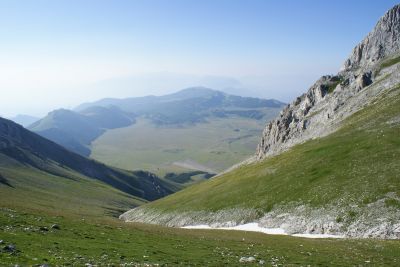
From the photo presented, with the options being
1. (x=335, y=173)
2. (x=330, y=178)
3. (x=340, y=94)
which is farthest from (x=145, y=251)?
(x=340, y=94)

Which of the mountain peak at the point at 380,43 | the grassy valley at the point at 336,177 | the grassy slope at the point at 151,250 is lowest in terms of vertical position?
the grassy slope at the point at 151,250

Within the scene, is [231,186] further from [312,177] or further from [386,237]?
[386,237]

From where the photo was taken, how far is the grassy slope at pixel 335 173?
59.4m

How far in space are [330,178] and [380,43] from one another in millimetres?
97274

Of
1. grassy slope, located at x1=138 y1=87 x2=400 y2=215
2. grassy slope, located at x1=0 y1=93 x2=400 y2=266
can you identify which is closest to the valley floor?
grassy slope, located at x1=0 y1=93 x2=400 y2=266

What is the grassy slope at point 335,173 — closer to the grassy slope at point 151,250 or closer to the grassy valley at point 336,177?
the grassy valley at point 336,177

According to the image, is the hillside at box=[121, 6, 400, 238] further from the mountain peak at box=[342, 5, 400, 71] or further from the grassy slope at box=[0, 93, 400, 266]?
the mountain peak at box=[342, 5, 400, 71]

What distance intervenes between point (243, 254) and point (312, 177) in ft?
131

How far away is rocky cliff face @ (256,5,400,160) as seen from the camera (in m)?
107

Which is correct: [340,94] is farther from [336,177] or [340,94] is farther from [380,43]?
[336,177]

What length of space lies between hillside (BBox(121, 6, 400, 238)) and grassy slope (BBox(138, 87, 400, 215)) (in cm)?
16

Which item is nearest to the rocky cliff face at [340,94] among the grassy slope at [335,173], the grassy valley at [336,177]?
the grassy slope at [335,173]

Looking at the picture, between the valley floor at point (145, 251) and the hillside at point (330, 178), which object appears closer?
the valley floor at point (145, 251)

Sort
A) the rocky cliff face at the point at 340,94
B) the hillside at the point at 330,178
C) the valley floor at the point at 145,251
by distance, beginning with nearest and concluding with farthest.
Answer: the valley floor at the point at 145,251
the hillside at the point at 330,178
the rocky cliff face at the point at 340,94
